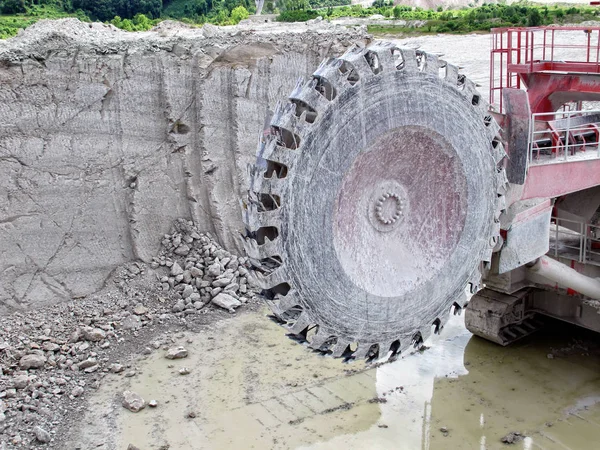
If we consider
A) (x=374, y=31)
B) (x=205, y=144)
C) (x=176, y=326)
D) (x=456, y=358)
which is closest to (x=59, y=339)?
(x=176, y=326)

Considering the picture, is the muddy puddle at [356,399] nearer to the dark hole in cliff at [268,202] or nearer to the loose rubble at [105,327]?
the loose rubble at [105,327]

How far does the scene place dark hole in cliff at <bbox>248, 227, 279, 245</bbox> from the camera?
4383 mm

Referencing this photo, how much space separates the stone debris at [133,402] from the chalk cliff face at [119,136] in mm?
2362

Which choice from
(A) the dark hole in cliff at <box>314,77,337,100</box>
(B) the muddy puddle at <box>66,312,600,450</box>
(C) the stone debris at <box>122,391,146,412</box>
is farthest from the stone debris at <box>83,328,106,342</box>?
(A) the dark hole in cliff at <box>314,77,337,100</box>

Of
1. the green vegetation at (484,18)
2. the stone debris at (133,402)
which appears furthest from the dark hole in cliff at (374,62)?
the green vegetation at (484,18)

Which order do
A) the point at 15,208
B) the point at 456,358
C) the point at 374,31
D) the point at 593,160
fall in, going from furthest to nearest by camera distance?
the point at 374,31 → the point at 15,208 → the point at 456,358 → the point at 593,160

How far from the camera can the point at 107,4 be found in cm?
3180

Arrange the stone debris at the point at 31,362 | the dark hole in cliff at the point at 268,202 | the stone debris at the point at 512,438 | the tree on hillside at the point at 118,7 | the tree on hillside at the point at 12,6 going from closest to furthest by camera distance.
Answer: the dark hole in cliff at the point at 268,202 < the stone debris at the point at 512,438 < the stone debris at the point at 31,362 < the tree on hillside at the point at 12,6 < the tree on hillside at the point at 118,7

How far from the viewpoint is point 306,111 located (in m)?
4.30

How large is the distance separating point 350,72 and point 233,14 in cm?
2916

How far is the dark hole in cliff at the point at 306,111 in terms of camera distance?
14.2 feet

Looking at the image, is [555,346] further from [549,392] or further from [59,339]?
[59,339]

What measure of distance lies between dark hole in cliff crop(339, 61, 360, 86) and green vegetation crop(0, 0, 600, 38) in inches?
733

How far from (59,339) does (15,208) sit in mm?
1812
